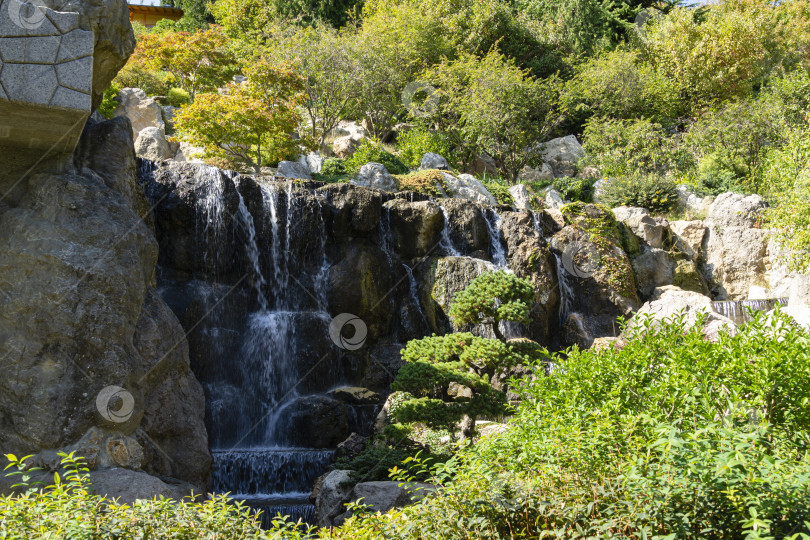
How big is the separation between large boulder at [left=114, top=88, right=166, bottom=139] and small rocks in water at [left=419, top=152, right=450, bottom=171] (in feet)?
30.2

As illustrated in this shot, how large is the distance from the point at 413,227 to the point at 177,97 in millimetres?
15801

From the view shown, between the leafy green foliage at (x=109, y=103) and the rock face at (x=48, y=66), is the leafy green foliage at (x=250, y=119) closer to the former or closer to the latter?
the leafy green foliage at (x=109, y=103)

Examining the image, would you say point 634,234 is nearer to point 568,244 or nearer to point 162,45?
point 568,244

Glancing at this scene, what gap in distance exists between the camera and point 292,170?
19.0 m

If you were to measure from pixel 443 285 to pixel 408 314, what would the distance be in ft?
3.69

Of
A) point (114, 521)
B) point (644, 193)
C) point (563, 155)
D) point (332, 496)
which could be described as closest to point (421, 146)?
point (563, 155)

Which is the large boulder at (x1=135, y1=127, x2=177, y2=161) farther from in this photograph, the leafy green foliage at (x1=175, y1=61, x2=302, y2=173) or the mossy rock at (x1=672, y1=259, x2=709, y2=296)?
the mossy rock at (x1=672, y1=259, x2=709, y2=296)

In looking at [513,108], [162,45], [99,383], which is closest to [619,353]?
[99,383]

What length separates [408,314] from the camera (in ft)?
51.3

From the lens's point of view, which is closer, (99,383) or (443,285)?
(99,383)

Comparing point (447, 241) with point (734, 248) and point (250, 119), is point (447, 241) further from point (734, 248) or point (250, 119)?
point (734, 248)

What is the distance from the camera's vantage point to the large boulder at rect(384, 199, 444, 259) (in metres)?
16.5
